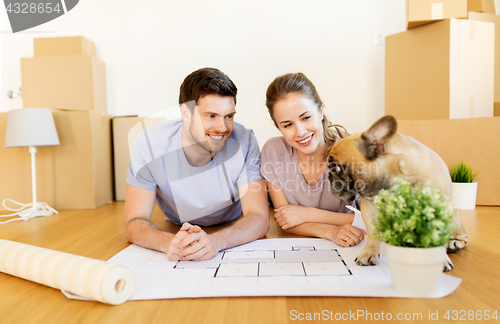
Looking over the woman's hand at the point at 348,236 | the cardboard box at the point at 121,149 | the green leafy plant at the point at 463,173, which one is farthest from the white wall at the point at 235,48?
the woman's hand at the point at 348,236

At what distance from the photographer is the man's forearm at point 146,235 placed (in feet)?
3.24

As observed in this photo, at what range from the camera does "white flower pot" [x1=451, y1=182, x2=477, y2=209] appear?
1.59 m

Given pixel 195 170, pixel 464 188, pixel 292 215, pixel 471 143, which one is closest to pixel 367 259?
pixel 292 215

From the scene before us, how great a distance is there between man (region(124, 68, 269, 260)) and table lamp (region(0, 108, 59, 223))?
2.47 ft

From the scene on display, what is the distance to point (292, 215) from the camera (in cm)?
123

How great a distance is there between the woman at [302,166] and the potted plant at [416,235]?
1.20 feet

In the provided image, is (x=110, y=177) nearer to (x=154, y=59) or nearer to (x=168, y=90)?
(x=168, y=90)

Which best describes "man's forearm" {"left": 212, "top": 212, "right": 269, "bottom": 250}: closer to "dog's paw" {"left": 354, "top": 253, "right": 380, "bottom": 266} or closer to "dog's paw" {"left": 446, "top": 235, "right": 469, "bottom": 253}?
"dog's paw" {"left": 354, "top": 253, "right": 380, "bottom": 266}

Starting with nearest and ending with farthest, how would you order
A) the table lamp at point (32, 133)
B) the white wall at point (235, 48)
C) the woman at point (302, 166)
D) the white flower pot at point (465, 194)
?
1. the woman at point (302, 166)
2. the white flower pot at point (465, 194)
3. the table lamp at point (32, 133)
4. the white wall at point (235, 48)

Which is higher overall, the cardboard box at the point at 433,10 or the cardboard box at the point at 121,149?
the cardboard box at the point at 433,10

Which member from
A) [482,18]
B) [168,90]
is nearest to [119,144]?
[168,90]

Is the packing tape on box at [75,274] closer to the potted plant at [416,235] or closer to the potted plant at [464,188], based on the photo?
the potted plant at [416,235]

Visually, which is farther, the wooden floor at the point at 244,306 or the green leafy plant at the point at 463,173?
the green leafy plant at the point at 463,173

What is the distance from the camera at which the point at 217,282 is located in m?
0.75
